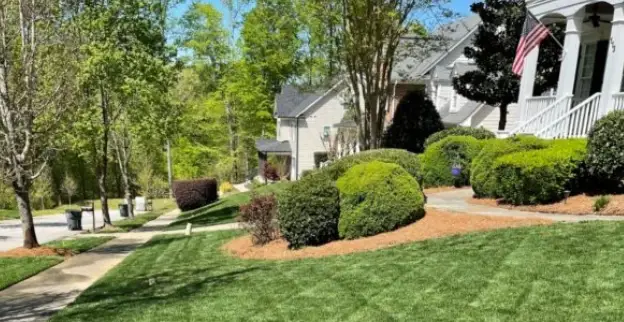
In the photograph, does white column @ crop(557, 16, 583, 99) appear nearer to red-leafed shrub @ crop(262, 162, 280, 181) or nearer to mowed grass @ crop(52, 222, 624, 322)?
mowed grass @ crop(52, 222, 624, 322)

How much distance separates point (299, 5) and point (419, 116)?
6324mm

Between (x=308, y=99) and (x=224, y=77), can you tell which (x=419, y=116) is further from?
(x=224, y=77)

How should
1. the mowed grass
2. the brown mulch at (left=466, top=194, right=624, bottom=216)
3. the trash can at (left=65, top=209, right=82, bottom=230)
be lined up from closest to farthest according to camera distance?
the mowed grass, the brown mulch at (left=466, top=194, right=624, bottom=216), the trash can at (left=65, top=209, right=82, bottom=230)

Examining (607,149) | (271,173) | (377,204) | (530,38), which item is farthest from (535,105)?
(271,173)

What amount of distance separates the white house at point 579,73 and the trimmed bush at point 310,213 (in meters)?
7.18

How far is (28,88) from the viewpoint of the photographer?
12.3 metres

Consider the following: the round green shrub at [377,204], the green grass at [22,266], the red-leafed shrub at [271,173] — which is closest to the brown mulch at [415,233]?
the round green shrub at [377,204]

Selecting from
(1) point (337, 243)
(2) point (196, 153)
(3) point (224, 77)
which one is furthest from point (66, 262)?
(3) point (224, 77)

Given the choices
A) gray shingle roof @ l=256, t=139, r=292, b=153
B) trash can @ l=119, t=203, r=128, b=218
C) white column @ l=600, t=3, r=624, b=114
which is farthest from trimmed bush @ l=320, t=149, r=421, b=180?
gray shingle roof @ l=256, t=139, r=292, b=153

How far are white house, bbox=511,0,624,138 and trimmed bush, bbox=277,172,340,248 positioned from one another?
7182 mm

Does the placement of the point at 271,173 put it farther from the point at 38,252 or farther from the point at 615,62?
the point at 615,62

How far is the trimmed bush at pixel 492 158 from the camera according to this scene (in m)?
11.5

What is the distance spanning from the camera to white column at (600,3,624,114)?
12.5m

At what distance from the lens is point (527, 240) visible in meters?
7.46
